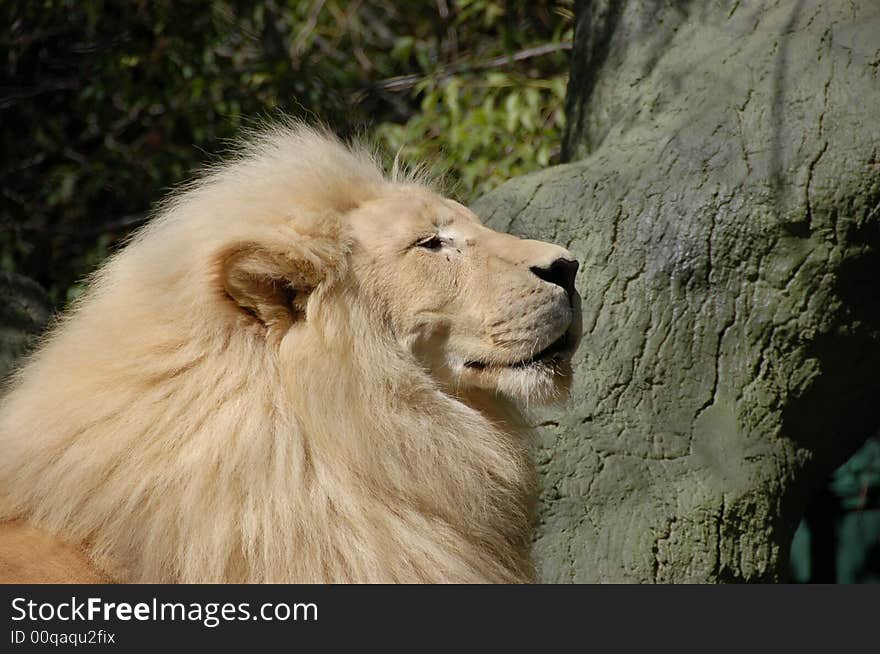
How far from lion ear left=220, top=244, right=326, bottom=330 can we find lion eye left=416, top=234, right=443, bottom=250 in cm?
30

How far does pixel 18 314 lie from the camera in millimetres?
4828

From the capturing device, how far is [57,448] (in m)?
2.51

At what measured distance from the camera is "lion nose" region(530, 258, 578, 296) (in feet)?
9.07

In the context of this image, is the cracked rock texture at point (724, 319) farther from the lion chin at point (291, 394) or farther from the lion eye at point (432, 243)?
the lion eye at point (432, 243)

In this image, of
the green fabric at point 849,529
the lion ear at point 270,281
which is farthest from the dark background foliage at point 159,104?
Answer: the lion ear at point 270,281

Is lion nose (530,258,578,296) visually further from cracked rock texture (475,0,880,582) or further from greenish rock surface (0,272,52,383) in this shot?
greenish rock surface (0,272,52,383)

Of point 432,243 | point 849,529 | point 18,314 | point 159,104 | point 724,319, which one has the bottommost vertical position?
point 849,529

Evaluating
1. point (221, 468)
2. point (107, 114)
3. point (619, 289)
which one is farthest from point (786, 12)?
point (107, 114)

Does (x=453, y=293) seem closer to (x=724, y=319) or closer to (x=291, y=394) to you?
(x=291, y=394)

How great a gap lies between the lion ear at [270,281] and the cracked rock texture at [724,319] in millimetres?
1400

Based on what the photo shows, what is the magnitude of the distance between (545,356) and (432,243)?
0.41 metres

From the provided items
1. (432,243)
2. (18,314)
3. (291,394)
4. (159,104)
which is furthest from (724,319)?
(159,104)

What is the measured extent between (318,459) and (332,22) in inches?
240

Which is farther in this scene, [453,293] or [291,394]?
[453,293]
